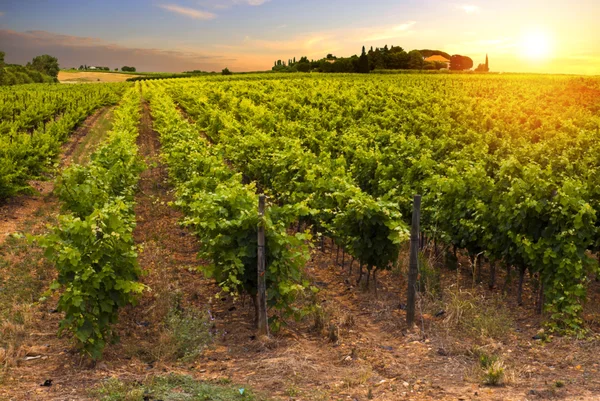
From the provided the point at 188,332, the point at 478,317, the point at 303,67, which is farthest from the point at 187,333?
the point at 303,67

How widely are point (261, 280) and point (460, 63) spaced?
139979 mm

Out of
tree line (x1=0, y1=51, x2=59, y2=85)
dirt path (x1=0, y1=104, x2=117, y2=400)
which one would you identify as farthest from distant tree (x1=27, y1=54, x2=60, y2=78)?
dirt path (x1=0, y1=104, x2=117, y2=400)

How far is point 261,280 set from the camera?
23.7ft

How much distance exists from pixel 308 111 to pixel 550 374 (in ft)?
84.5

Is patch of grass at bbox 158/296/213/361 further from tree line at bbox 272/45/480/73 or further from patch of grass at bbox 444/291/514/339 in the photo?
tree line at bbox 272/45/480/73

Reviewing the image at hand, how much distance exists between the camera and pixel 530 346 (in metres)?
7.34

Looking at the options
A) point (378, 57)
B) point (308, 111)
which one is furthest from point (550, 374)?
point (378, 57)

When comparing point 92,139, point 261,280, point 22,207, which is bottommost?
Answer: point 22,207

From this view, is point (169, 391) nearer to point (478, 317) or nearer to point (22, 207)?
point (478, 317)

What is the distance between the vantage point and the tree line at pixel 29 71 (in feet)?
299

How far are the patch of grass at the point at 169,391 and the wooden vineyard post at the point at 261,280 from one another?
148cm

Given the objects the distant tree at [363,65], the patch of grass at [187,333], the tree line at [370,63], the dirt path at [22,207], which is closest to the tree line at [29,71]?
the tree line at [370,63]

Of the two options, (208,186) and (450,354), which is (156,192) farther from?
(450,354)

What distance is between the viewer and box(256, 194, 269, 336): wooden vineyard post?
7129 millimetres
